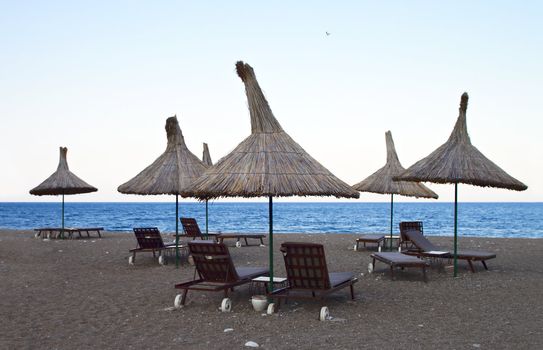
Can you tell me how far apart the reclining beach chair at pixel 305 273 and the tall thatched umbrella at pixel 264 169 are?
40cm

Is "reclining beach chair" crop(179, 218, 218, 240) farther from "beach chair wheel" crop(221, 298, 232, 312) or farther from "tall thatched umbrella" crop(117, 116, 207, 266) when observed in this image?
"beach chair wheel" crop(221, 298, 232, 312)

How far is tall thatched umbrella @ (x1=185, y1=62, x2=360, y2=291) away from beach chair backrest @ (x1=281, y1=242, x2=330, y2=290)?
1.27ft

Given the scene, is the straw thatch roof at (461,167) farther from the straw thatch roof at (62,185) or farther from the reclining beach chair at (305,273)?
the straw thatch roof at (62,185)

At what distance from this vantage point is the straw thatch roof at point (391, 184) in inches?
624

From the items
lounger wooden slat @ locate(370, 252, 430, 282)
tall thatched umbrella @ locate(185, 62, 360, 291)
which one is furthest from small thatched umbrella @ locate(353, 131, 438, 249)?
tall thatched umbrella @ locate(185, 62, 360, 291)

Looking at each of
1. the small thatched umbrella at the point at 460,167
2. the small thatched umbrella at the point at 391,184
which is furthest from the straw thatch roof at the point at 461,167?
the small thatched umbrella at the point at 391,184

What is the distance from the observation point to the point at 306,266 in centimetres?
742

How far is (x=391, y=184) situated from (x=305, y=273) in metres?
9.08

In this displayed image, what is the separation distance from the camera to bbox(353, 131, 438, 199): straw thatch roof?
15.8 metres

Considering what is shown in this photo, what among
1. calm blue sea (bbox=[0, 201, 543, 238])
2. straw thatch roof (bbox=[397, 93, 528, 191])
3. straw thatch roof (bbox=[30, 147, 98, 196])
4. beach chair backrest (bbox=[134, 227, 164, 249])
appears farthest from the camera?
calm blue sea (bbox=[0, 201, 543, 238])

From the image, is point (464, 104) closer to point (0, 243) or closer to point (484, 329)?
point (484, 329)

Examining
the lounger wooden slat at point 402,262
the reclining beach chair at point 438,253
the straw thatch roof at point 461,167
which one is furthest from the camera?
the reclining beach chair at point 438,253

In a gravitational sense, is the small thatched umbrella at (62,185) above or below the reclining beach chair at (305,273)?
Result: above

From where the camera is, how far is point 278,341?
6.15m
